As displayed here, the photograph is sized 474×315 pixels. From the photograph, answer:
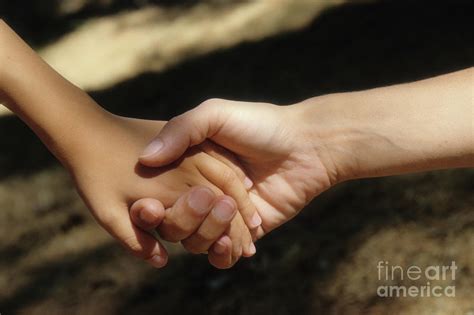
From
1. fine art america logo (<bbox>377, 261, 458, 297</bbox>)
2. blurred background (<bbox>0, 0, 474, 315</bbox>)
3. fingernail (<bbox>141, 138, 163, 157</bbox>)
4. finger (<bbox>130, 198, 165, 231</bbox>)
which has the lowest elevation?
fine art america logo (<bbox>377, 261, 458, 297</bbox>)

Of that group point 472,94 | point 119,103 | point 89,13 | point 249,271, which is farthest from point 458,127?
point 89,13

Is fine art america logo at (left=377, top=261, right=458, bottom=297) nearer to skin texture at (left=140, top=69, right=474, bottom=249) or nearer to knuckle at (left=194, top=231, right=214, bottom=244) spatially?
skin texture at (left=140, top=69, right=474, bottom=249)

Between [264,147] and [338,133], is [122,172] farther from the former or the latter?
[338,133]

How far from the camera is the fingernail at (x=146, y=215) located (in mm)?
1140

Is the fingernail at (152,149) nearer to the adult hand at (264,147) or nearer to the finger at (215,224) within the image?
the adult hand at (264,147)

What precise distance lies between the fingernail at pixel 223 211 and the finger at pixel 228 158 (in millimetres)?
118

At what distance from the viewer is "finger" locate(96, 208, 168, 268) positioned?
3.81 ft

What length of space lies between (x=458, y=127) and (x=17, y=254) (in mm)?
1046

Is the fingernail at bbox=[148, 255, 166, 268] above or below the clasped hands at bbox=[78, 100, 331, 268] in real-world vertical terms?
below

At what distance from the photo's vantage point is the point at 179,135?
1179 millimetres

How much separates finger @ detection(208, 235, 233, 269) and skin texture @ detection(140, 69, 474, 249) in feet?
0.35

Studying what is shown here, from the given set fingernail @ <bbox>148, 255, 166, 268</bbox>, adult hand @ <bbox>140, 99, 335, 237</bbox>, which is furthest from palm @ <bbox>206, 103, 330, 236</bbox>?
fingernail @ <bbox>148, 255, 166, 268</bbox>

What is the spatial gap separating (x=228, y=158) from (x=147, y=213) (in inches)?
8.4

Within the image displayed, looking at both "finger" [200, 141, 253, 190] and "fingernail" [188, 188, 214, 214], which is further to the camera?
"finger" [200, 141, 253, 190]
